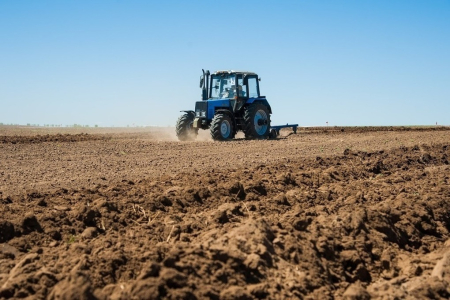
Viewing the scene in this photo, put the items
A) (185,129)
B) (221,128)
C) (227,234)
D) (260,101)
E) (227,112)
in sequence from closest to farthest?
(227,234) < (221,128) < (227,112) < (185,129) < (260,101)

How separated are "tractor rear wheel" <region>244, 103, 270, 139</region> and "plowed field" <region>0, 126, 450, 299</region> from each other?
966 cm

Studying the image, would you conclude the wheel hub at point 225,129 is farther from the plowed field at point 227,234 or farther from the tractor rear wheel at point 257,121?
the plowed field at point 227,234

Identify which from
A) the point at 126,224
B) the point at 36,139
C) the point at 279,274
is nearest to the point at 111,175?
the point at 126,224

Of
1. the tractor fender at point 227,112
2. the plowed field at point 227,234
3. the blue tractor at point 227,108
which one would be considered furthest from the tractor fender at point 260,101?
the plowed field at point 227,234

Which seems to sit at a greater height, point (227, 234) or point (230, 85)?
point (230, 85)

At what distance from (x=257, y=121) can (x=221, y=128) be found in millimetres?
1905

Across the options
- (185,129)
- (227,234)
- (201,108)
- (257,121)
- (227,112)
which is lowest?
(227,234)

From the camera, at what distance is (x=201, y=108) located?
2130 centimetres

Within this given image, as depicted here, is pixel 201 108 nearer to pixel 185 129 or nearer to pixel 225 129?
pixel 185 129

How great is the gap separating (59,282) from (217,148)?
511 inches

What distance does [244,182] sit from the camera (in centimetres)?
929

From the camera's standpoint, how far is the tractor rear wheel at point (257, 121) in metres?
21.3

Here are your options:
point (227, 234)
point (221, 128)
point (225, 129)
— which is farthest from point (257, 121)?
point (227, 234)

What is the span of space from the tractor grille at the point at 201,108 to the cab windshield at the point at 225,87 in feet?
1.69
